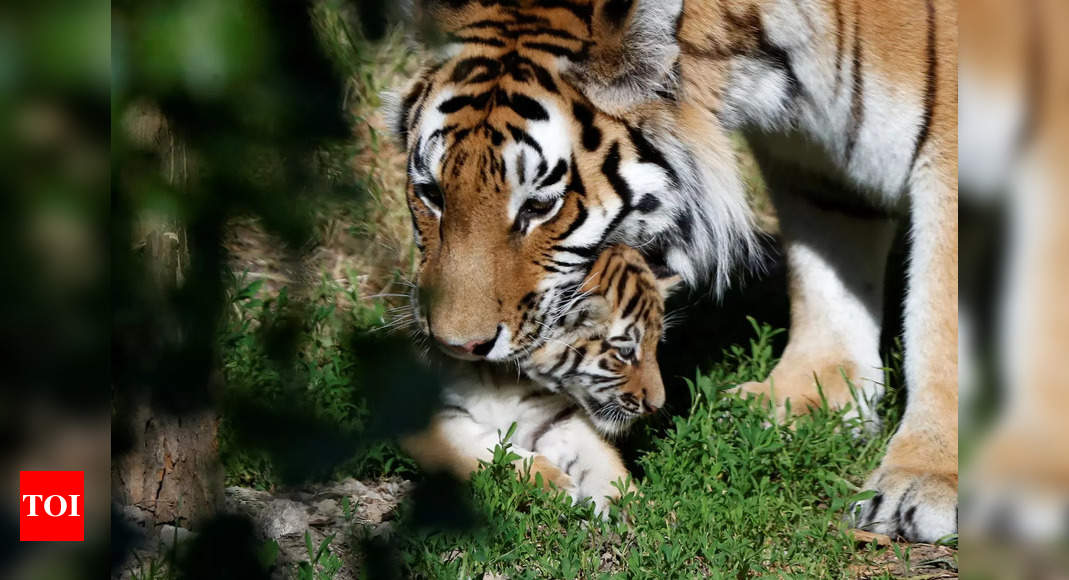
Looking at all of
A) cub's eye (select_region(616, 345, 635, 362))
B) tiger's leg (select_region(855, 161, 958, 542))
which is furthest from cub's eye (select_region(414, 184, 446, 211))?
tiger's leg (select_region(855, 161, 958, 542))

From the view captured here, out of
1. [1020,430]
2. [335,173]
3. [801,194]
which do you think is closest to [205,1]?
[335,173]

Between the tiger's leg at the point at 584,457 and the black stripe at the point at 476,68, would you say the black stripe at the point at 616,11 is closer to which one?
the black stripe at the point at 476,68

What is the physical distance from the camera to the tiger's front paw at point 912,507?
2.91 m

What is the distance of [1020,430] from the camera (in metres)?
1.04

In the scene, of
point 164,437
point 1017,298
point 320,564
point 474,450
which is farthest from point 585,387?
point 1017,298

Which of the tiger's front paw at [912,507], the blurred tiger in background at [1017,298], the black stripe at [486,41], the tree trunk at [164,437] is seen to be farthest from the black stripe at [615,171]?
the blurred tiger in background at [1017,298]

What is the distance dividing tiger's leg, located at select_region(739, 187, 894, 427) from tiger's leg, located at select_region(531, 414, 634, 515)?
2.56ft

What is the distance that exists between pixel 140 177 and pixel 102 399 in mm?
195

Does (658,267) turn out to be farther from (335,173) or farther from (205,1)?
(205,1)

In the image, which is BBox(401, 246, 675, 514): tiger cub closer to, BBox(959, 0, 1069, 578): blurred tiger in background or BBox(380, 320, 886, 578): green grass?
BBox(380, 320, 886, 578): green grass

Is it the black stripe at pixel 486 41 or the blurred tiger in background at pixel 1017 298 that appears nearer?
the blurred tiger in background at pixel 1017 298

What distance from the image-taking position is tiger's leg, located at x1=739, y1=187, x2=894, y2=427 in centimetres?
384

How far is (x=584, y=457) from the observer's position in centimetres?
328

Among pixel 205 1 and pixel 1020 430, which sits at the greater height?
pixel 205 1
